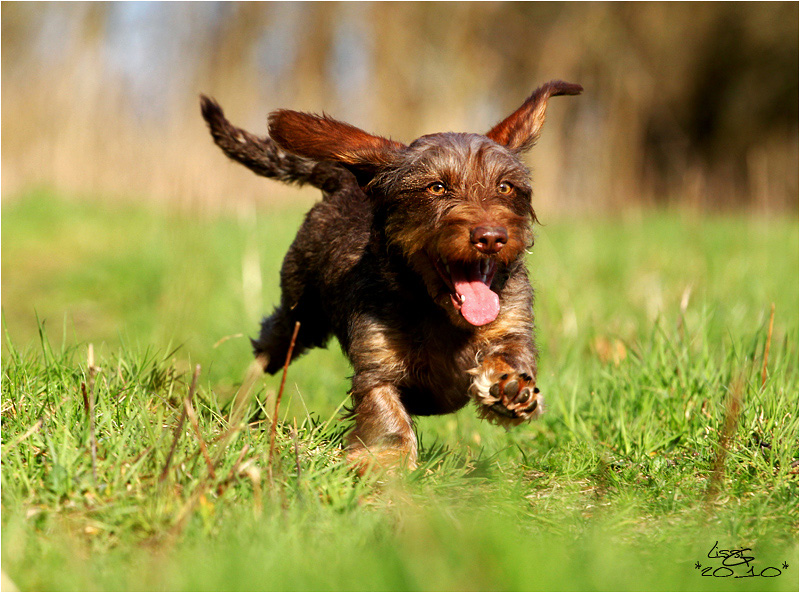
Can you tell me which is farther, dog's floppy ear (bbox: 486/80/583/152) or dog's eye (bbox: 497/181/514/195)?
dog's floppy ear (bbox: 486/80/583/152)

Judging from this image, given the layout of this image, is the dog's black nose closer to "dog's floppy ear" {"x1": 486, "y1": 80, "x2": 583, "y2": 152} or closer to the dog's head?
the dog's head

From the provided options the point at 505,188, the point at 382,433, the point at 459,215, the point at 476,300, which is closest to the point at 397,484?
the point at 382,433

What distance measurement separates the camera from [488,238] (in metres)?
3.26

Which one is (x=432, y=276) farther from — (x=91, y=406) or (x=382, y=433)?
(x=91, y=406)

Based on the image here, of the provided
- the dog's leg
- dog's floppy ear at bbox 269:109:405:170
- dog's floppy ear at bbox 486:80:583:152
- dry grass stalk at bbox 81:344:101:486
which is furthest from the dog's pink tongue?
dry grass stalk at bbox 81:344:101:486

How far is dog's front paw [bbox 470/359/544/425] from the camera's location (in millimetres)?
3307

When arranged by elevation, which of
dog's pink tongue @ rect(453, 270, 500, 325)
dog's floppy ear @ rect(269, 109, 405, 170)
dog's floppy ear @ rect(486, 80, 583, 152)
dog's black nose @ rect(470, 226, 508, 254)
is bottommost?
dog's pink tongue @ rect(453, 270, 500, 325)

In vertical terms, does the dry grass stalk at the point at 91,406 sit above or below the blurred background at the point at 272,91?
below

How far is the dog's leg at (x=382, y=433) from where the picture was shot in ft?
10.8

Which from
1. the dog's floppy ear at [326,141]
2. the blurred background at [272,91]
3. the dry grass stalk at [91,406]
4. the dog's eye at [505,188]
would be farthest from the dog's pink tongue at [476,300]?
the blurred background at [272,91]

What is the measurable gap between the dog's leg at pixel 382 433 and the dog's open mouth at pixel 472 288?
51cm

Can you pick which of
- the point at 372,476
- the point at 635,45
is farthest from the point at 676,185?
the point at 372,476

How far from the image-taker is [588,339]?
6.67 metres

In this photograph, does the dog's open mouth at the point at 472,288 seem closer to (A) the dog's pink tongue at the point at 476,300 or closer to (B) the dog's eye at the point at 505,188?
(A) the dog's pink tongue at the point at 476,300
